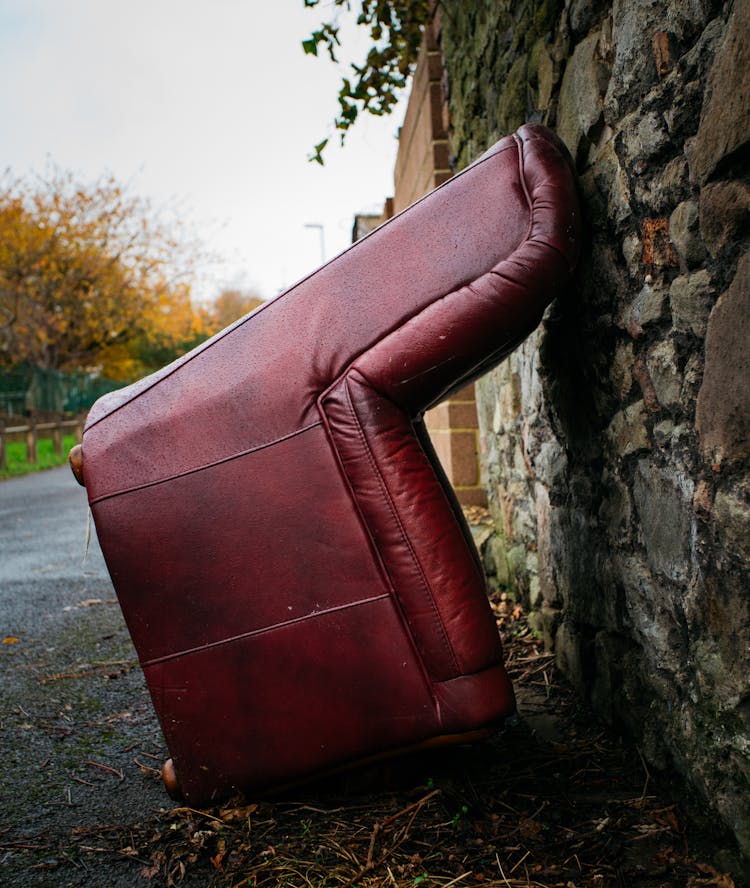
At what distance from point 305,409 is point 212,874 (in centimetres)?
101

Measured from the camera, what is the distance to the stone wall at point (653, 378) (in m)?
1.42

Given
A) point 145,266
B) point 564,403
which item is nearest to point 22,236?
point 145,266

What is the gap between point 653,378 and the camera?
1.79 m

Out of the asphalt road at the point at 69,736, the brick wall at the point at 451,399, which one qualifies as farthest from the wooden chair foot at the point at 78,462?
the brick wall at the point at 451,399

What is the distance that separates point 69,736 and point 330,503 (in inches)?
54.6

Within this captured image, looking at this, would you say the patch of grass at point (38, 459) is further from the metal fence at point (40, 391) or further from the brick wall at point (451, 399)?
the brick wall at point (451, 399)

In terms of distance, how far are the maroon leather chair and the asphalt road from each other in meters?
0.29

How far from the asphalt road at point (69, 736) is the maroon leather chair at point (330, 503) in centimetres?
29

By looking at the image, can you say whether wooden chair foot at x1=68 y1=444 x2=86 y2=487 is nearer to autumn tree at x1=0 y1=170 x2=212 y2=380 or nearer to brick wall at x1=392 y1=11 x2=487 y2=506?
brick wall at x1=392 y1=11 x2=487 y2=506

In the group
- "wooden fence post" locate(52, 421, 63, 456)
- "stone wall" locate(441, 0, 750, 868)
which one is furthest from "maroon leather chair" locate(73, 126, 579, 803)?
"wooden fence post" locate(52, 421, 63, 456)

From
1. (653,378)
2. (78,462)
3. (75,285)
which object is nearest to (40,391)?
(75,285)

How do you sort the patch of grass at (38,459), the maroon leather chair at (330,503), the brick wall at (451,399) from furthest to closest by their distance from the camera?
the patch of grass at (38,459), the brick wall at (451,399), the maroon leather chair at (330,503)

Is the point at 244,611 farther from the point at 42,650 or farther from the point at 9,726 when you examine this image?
the point at 42,650

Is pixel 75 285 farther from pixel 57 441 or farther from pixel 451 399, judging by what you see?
pixel 451 399
